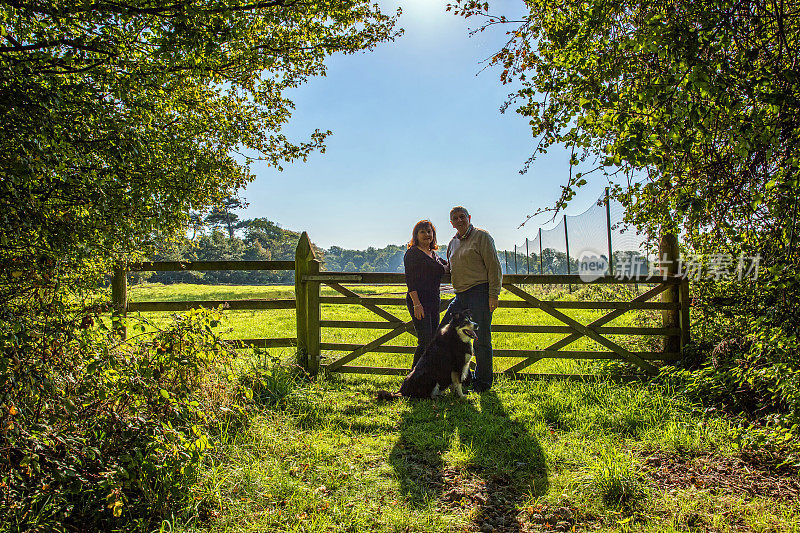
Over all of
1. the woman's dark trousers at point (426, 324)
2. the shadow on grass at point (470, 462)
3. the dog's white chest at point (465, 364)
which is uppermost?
the woman's dark trousers at point (426, 324)

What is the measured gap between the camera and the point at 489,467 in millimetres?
3400

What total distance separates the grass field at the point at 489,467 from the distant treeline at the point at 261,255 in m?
2.37

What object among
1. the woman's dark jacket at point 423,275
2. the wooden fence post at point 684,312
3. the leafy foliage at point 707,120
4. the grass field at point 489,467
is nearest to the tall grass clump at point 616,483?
the grass field at point 489,467

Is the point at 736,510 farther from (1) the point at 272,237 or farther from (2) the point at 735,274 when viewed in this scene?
(1) the point at 272,237

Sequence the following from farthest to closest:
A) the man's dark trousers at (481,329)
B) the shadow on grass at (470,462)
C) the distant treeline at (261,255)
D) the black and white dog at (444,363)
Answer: the distant treeline at (261,255), the man's dark trousers at (481,329), the black and white dog at (444,363), the shadow on grass at (470,462)

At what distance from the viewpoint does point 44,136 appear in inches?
79.7

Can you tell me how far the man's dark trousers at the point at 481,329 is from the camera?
5.10 meters

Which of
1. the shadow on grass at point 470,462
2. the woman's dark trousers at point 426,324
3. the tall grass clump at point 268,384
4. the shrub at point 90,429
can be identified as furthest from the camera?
the woman's dark trousers at point 426,324

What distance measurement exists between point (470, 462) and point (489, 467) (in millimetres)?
151

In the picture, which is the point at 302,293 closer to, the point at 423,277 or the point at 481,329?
the point at 423,277

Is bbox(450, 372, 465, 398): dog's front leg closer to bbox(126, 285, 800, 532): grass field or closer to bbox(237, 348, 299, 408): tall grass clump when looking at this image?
bbox(126, 285, 800, 532): grass field

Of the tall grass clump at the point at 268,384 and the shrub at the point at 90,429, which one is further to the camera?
the tall grass clump at the point at 268,384

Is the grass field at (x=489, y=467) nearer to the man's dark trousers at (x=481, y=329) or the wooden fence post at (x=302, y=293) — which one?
the man's dark trousers at (x=481, y=329)

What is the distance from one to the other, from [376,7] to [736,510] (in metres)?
5.98
